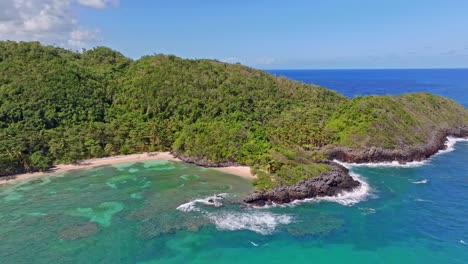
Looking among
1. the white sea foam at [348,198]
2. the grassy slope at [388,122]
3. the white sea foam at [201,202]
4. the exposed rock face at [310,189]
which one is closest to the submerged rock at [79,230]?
the white sea foam at [201,202]

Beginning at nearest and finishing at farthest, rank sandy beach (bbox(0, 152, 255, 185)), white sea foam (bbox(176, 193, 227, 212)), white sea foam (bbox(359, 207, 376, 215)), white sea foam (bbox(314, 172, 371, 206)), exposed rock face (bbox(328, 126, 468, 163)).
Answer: white sea foam (bbox(359, 207, 376, 215)) < white sea foam (bbox(176, 193, 227, 212)) < white sea foam (bbox(314, 172, 371, 206)) < sandy beach (bbox(0, 152, 255, 185)) < exposed rock face (bbox(328, 126, 468, 163))

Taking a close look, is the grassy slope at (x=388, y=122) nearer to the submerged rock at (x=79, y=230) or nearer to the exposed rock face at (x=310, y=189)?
the exposed rock face at (x=310, y=189)

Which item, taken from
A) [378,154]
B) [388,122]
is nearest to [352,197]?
[378,154]

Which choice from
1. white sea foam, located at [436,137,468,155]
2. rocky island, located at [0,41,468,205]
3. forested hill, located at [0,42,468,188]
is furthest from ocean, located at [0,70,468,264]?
white sea foam, located at [436,137,468,155]

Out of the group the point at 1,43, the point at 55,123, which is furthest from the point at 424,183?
the point at 1,43

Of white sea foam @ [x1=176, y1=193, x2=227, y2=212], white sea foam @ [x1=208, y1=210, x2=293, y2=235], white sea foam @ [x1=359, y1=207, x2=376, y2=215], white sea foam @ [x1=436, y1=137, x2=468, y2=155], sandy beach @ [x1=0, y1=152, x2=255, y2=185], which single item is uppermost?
sandy beach @ [x1=0, y1=152, x2=255, y2=185]

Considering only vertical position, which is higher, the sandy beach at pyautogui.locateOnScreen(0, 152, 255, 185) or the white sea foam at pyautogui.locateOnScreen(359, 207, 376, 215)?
the sandy beach at pyautogui.locateOnScreen(0, 152, 255, 185)

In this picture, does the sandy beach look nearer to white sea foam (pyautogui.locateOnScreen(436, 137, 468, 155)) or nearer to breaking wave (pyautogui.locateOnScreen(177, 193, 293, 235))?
breaking wave (pyautogui.locateOnScreen(177, 193, 293, 235))
